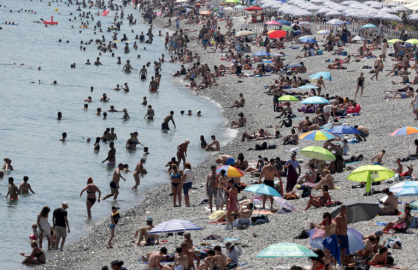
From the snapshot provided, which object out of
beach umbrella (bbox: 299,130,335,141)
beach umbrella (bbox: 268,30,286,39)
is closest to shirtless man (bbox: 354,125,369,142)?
beach umbrella (bbox: 299,130,335,141)

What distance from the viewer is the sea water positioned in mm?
17062

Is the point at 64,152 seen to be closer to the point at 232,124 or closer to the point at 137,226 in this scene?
the point at 232,124

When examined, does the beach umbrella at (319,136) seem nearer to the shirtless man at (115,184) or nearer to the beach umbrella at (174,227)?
the shirtless man at (115,184)

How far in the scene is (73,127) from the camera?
2788cm

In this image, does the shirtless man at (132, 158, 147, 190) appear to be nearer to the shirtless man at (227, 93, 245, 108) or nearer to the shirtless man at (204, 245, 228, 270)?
the shirtless man at (204, 245, 228, 270)

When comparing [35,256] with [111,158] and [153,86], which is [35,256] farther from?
[153,86]

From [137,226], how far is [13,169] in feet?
24.9

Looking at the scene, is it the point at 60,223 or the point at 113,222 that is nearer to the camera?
the point at 113,222

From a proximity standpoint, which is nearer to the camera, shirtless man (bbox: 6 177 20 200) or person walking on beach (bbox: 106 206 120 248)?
person walking on beach (bbox: 106 206 120 248)

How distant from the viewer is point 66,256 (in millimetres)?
13328

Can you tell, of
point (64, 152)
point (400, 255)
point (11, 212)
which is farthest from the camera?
point (64, 152)

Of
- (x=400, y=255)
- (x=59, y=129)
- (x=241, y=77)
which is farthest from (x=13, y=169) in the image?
(x=241, y=77)

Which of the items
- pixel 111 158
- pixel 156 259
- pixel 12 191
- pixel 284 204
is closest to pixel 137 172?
pixel 111 158

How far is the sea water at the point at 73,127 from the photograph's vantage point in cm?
1706
